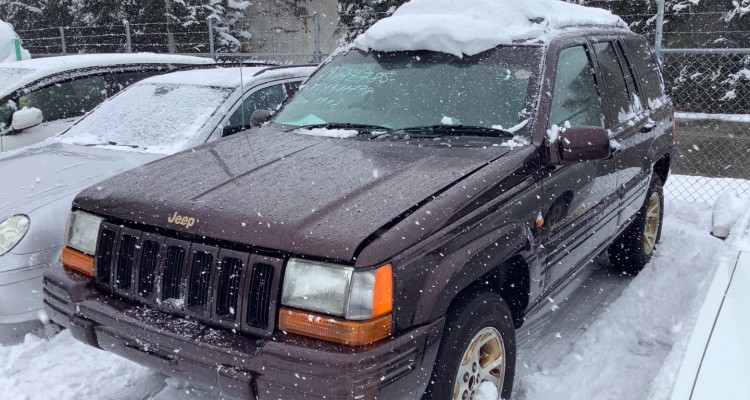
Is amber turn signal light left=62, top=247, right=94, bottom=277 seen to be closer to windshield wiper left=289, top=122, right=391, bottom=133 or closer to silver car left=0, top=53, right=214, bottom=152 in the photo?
windshield wiper left=289, top=122, right=391, bottom=133

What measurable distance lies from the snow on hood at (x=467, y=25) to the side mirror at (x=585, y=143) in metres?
0.85

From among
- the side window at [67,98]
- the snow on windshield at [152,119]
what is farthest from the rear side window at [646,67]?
the side window at [67,98]

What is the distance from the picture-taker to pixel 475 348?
2.78 m

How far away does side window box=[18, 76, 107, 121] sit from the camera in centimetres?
609

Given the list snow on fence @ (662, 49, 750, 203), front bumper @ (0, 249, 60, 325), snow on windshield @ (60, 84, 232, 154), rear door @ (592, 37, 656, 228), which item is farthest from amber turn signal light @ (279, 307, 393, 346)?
snow on fence @ (662, 49, 750, 203)

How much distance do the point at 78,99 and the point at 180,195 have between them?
168 inches

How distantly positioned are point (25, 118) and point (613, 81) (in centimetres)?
496

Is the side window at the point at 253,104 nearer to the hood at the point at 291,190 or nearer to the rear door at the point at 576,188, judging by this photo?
the hood at the point at 291,190

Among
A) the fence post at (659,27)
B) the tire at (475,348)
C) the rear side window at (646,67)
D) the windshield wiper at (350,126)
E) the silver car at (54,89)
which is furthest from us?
the fence post at (659,27)

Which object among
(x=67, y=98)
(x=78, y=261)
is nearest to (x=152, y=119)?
(x=67, y=98)

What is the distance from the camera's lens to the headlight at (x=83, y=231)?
2988 mm

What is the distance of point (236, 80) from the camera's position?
5438mm

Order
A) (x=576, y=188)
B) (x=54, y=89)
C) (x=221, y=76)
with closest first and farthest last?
1. (x=576, y=188)
2. (x=221, y=76)
3. (x=54, y=89)

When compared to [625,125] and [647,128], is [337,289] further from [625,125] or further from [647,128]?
[647,128]
